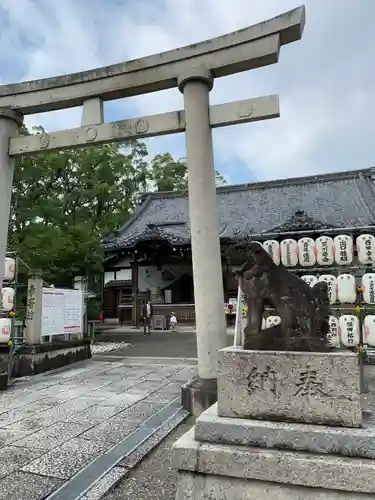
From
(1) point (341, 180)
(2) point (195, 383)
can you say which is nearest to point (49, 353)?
(2) point (195, 383)

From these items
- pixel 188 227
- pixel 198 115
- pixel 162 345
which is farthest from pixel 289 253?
pixel 188 227

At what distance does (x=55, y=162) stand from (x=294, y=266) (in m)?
11.2

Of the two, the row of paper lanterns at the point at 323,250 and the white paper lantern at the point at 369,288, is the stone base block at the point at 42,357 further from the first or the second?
the white paper lantern at the point at 369,288

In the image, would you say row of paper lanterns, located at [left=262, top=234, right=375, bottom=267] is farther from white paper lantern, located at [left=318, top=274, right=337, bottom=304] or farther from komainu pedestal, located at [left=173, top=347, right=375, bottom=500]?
komainu pedestal, located at [left=173, top=347, right=375, bottom=500]

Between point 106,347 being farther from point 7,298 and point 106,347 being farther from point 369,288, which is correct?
point 369,288

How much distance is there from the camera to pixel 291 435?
2.29m

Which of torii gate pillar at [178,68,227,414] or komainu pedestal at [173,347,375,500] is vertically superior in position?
torii gate pillar at [178,68,227,414]

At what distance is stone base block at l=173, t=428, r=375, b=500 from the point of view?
2.10 m

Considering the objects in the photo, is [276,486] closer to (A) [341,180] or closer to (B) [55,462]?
(B) [55,462]

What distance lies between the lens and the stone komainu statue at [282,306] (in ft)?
8.57

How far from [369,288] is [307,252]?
1.24 m

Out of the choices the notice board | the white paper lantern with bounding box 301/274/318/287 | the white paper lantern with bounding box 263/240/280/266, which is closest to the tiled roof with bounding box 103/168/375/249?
the notice board

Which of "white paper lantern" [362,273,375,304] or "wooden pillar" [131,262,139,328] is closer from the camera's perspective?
"white paper lantern" [362,273,375,304]

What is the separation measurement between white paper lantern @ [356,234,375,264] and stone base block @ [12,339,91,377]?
6.53m
